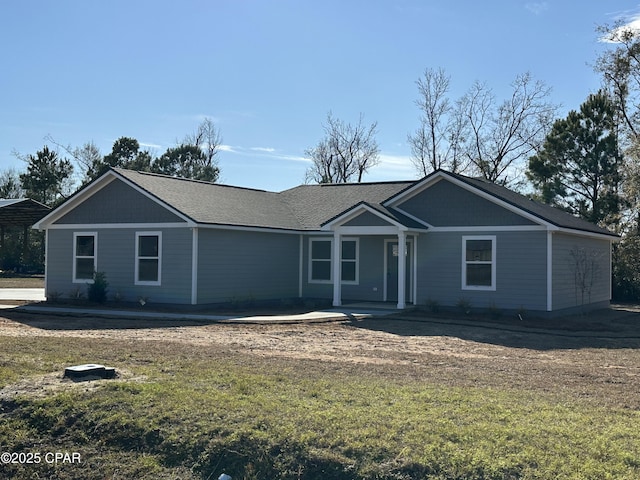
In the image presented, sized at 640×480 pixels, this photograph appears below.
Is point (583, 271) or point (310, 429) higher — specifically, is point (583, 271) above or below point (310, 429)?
above

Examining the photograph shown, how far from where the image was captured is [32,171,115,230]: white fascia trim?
21.9 m

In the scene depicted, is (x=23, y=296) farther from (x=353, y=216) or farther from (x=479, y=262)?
(x=479, y=262)

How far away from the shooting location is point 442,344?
14.2 metres

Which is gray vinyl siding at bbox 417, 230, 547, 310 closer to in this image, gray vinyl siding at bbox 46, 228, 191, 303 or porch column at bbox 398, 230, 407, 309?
porch column at bbox 398, 230, 407, 309

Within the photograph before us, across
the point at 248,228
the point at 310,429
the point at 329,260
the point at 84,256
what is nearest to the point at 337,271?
the point at 329,260

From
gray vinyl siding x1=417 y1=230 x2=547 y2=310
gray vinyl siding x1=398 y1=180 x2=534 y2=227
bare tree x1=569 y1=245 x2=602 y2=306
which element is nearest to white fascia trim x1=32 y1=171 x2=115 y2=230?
gray vinyl siding x1=398 y1=180 x2=534 y2=227

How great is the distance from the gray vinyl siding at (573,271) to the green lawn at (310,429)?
1117 centimetres

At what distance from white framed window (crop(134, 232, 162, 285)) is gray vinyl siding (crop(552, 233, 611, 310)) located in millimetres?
11407

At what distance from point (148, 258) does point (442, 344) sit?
34.2ft

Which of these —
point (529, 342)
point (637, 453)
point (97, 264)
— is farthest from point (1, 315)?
point (637, 453)

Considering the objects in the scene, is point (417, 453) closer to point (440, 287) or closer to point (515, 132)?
point (440, 287)

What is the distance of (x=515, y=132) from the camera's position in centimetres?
4203

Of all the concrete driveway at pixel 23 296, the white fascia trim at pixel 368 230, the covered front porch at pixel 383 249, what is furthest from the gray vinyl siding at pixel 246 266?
the concrete driveway at pixel 23 296

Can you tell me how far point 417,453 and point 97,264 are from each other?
17.6m
